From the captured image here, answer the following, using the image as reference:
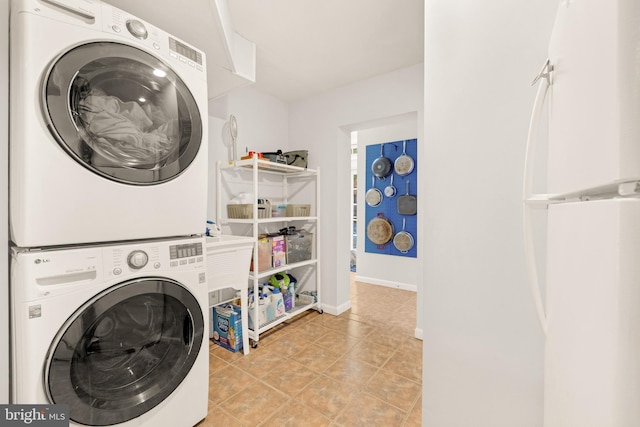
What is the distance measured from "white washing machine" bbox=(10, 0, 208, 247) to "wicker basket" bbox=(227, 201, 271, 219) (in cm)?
91

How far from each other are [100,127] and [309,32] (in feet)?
4.95

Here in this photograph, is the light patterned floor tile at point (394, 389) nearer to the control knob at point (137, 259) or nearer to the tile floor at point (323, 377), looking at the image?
the tile floor at point (323, 377)

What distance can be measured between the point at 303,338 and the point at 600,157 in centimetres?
223

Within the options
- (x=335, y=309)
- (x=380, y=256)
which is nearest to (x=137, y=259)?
(x=335, y=309)

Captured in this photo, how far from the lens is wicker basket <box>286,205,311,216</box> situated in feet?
8.61

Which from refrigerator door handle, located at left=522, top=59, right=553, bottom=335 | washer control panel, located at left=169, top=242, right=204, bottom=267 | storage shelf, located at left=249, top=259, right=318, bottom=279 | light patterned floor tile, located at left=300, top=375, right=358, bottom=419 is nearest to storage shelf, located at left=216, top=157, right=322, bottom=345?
storage shelf, located at left=249, top=259, right=318, bottom=279

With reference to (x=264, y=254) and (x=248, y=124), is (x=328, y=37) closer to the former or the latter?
(x=248, y=124)

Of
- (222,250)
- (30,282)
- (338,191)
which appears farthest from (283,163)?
(30,282)

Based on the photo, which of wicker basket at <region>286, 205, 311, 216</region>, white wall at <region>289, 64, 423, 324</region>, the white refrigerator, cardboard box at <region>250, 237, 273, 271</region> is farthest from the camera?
wicker basket at <region>286, 205, 311, 216</region>

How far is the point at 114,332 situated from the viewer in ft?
3.33

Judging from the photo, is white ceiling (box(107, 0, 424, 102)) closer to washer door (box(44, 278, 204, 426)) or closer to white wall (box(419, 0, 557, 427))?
white wall (box(419, 0, 557, 427))

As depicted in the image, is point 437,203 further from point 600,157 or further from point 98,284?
point 98,284

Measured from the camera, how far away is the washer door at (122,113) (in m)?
0.88

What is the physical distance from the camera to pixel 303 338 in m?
2.18
